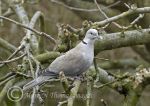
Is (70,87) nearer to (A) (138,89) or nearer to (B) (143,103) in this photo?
(A) (138,89)

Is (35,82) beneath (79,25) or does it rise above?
beneath

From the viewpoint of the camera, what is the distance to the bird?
3.69 meters

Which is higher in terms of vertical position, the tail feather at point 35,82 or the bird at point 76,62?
the bird at point 76,62

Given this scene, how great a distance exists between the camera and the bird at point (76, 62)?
3.69 metres

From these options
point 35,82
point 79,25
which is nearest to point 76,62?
point 35,82

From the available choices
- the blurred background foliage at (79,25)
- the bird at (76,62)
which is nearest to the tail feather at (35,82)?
the bird at (76,62)

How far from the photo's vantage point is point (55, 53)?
182 inches

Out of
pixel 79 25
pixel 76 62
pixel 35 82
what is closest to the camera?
pixel 35 82

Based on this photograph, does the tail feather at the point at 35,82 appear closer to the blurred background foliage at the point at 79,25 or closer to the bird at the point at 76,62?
the bird at the point at 76,62

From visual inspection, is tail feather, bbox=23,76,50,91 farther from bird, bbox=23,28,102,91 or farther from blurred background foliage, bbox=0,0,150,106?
blurred background foliage, bbox=0,0,150,106

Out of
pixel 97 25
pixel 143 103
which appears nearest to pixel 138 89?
pixel 97 25

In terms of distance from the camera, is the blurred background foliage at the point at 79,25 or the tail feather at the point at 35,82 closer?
the tail feather at the point at 35,82

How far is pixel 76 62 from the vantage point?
376 centimetres

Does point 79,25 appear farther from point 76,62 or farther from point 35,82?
point 35,82
